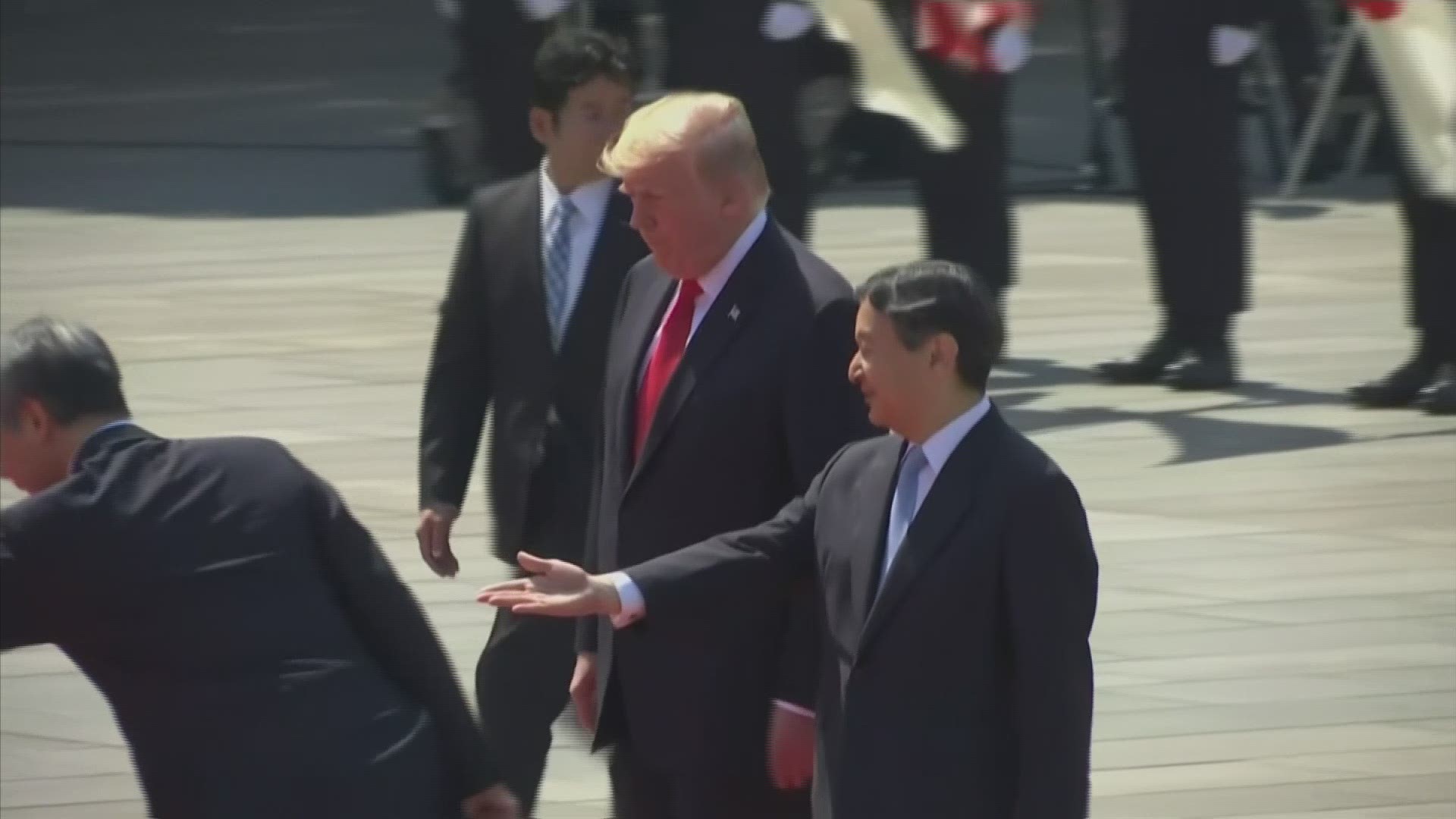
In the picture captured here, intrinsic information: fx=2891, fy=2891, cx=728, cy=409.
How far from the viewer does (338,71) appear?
22.3m

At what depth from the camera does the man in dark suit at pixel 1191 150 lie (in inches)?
377

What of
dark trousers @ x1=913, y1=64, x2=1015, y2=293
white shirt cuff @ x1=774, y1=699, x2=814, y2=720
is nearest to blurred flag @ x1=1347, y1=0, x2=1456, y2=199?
dark trousers @ x1=913, y1=64, x2=1015, y2=293

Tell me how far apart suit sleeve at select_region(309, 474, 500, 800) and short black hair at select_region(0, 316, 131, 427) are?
0.30 metres

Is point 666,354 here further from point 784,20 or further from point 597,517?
point 784,20

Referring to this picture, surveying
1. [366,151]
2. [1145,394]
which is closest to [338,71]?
[366,151]

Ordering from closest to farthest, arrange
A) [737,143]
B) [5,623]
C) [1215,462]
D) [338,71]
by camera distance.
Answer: [5,623] → [737,143] → [1215,462] → [338,71]

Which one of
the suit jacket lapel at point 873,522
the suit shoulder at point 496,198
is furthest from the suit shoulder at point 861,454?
the suit shoulder at point 496,198

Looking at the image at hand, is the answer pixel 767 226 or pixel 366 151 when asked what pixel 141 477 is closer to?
pixel 767 226

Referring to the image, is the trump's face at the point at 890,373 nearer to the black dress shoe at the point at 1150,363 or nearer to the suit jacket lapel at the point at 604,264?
the suit jacket lapel at the point at 604,264

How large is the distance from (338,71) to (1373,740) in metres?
17.0

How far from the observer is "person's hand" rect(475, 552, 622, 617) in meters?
3.89

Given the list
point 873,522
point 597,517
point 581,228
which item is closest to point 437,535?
point 581,228

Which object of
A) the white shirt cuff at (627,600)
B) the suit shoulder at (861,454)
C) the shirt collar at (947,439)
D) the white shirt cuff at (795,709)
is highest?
the shirt collar at (947,439)

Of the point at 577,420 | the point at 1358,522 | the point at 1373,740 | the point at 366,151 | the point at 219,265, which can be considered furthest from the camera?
the point at 366,151
